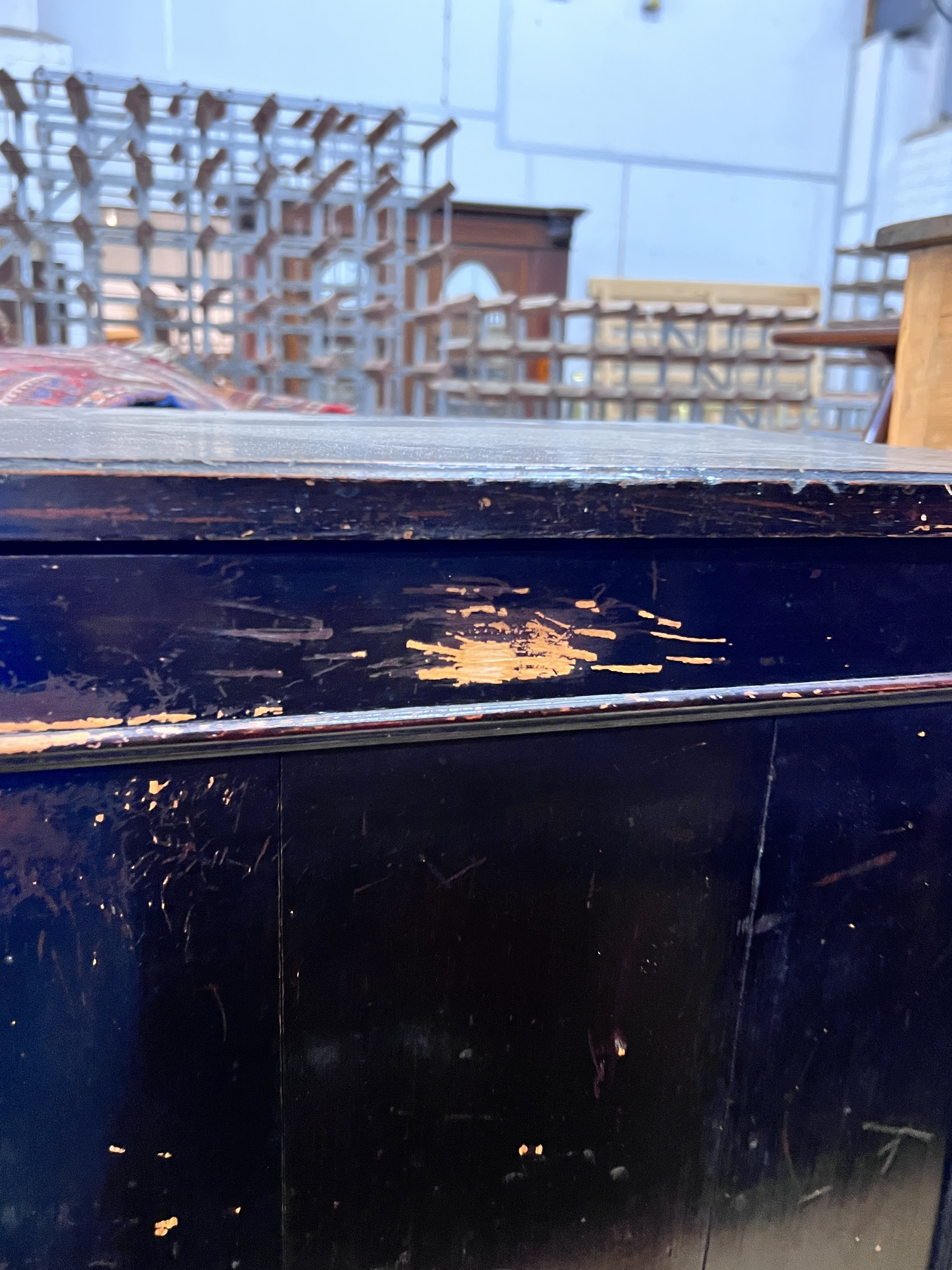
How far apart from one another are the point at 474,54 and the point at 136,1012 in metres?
6.82

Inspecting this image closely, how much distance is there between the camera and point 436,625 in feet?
1.84

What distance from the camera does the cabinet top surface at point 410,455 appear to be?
1.65 feet

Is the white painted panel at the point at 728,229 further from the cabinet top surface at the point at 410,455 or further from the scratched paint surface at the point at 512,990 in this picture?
the scratched paint surface at the point at 512,990

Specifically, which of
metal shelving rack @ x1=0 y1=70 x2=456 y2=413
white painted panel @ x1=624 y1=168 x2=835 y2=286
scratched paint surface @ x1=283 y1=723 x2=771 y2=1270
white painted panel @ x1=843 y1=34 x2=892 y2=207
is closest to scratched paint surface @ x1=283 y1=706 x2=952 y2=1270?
scratched paint surface @ x1=283 y1=723 x2=771 y2=1270

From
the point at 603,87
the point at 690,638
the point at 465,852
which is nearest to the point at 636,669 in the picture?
the point at 690,638

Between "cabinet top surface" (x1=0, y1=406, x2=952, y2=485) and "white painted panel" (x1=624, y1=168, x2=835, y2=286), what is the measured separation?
20.1ft

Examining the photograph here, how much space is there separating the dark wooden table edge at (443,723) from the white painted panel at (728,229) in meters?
6.43

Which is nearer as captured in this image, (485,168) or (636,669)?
(636,669)

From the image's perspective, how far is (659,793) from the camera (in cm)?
64

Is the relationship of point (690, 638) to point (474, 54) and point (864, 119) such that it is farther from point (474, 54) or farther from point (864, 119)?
point (864, 119)

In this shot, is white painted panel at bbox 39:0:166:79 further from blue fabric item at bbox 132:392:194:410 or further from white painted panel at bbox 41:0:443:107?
blue fabric item at bbox 132:392:194:410

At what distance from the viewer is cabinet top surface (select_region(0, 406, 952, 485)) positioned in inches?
19.8

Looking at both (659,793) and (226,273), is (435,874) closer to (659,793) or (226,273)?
(659,793)

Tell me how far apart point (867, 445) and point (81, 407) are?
1066 mm
